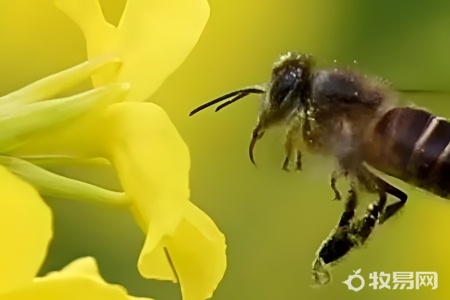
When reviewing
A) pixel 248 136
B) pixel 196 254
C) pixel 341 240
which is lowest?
pixel 248 136

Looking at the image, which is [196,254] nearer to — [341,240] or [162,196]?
[162,196]

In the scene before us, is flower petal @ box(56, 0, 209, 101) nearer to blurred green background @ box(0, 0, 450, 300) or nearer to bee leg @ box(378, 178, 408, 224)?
bee leg @ box(378, 178, 408, 224)

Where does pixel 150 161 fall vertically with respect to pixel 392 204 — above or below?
above

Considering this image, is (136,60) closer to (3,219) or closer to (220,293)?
(3,219)

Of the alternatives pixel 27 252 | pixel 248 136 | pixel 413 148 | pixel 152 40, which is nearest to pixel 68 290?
pixel 27 252

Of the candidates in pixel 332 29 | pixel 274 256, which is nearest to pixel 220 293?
pixel 274 256

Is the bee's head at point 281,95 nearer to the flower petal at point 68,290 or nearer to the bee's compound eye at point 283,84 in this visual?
the bee's compound eye at point 283,84

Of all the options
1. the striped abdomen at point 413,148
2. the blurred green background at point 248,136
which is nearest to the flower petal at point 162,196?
the striped abdomen at point 413,148
